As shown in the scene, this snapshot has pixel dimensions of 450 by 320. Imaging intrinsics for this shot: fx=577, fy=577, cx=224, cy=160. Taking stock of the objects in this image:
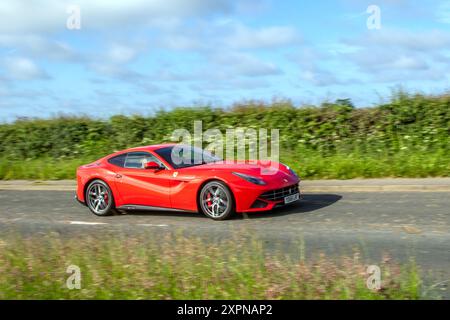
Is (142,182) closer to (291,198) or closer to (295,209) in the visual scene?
(291,198)

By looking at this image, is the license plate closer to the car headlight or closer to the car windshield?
the car headlight

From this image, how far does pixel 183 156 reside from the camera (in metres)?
11.6

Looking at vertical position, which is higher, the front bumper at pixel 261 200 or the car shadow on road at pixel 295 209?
the front bumper at pixel 261 200

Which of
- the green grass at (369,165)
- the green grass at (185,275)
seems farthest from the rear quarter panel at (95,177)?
the green grass at (369,165)

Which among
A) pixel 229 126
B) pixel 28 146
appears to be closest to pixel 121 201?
pixel 229 126

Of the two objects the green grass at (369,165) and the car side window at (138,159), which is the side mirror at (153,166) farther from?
the green grass at (369,165)

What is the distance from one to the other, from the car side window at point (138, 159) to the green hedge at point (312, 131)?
5533 mm

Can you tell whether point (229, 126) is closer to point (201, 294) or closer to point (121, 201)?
point (121, 201)

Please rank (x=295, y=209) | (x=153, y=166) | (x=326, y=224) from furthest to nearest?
(x=295, y=209) → (x=153, y=166) → (x=326, y=224)

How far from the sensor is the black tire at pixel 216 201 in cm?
1040

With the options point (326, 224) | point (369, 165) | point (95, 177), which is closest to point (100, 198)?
point (95, 177)

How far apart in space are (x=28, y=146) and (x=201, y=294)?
17425 mm

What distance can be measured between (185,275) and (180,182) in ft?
15.2
